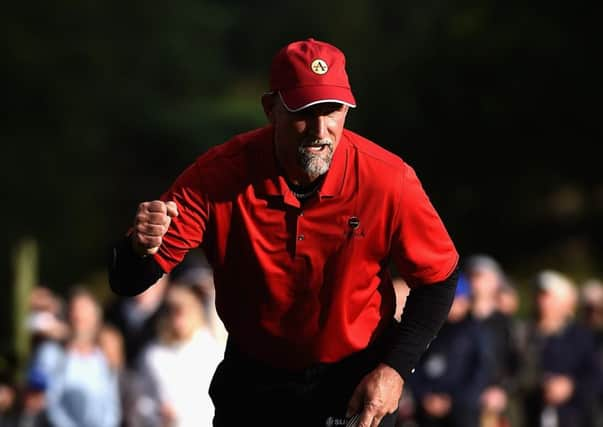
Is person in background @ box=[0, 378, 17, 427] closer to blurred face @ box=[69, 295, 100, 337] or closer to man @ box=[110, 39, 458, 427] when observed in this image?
blurred face @ box=[69, 295, 100, 337]

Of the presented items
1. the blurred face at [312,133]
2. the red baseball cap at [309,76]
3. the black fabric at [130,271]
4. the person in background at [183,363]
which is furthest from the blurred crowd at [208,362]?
the red baseball cap at [309,76]

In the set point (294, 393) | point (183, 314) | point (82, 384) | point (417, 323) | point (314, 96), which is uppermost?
point (314, 96)

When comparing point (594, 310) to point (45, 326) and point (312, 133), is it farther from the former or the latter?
point (312, 133)

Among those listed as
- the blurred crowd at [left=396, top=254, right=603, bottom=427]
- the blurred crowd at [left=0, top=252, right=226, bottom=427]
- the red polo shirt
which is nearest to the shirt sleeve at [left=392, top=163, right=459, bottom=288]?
the red polo shirt

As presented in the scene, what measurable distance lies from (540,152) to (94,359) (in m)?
23.1

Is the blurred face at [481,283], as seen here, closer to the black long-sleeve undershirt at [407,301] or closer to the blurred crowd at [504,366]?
the blurred crowd at [504,366]

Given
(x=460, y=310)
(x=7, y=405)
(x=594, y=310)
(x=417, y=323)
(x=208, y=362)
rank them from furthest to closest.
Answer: (x=594, y=310) → (x=460, y=310) → (x=7, y=405) → (x=208, y=362) → (x=417, y=323)

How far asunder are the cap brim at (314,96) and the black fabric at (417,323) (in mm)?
850

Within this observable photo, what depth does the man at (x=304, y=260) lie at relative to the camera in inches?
229

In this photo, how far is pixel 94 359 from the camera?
440 inches

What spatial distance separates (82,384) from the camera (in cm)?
1112

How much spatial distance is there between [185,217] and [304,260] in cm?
49

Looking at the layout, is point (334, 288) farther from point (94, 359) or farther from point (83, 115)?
point (83, 115)

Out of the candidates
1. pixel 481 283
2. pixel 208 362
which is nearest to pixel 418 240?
pixel 208 362
